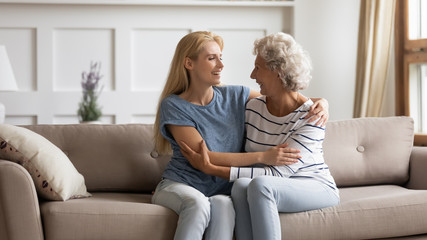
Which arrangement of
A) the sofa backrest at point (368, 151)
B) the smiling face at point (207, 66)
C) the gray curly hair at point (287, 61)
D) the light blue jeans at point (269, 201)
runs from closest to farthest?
the light blue jeans at point (269, 201)
the gray curly hair at point (287, 61)
the smiling face at point (207, 66)
the sofa backrest at point (368, 151)

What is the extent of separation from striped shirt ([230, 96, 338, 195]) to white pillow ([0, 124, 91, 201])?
627 mm

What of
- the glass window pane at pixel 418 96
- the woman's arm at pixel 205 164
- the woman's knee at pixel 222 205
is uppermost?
the glass window pane at pixel 418 96

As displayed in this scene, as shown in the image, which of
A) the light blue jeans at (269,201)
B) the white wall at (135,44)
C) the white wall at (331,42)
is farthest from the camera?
the white wall at (331,42)

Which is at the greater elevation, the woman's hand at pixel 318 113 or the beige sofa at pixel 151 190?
the woman's hand at pixel 318 113

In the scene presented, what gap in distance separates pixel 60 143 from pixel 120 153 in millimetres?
265

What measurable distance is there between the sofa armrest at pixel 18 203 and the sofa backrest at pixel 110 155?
53 centimetres

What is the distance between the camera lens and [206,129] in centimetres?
240

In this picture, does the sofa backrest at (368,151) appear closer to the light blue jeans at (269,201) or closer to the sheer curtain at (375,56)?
the light blue jeans at (269,201)

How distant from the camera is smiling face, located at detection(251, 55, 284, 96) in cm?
235

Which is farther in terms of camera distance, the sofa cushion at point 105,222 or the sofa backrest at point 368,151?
the sofa backrest at point 368,151

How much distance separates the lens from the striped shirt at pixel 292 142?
2266mm

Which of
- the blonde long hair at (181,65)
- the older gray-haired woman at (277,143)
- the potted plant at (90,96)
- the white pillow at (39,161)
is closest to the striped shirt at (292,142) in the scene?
the older gray-haired woman at (277,143)

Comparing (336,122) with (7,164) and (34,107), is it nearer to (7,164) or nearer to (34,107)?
(7,164)

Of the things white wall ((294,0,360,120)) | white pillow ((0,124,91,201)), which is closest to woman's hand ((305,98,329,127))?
white pillow ((0,124,91,201))
